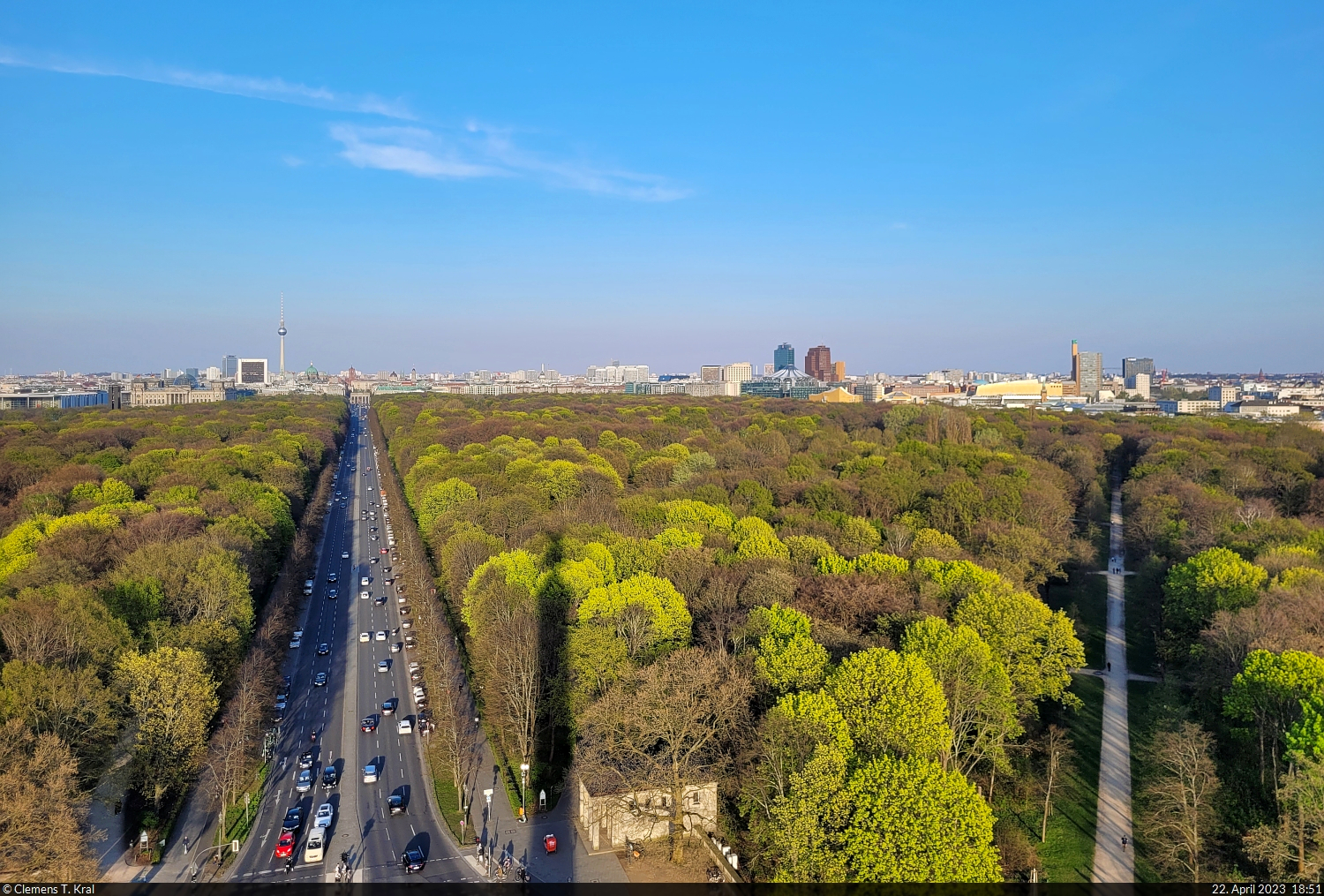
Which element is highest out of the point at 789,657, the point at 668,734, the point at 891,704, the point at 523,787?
the point at 789,657

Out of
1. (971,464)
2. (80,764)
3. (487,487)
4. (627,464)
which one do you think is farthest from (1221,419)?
(80,764)

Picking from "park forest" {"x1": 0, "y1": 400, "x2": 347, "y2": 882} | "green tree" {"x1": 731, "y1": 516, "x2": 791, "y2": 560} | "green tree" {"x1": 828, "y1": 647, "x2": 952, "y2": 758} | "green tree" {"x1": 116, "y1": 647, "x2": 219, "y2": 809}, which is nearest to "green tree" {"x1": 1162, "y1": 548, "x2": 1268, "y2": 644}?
"green tree" {"x1": 731, "y1": 516, "x2": 791, "y2": 560}

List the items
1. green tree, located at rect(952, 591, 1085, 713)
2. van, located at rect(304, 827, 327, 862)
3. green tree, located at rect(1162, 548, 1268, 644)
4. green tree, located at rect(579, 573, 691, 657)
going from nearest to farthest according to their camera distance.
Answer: van, located at rect(304, 827, 327, 862)
green tree, located at rect(952, 591, 1085, 713)
green tree, located at rect(579, 573, 691, 657)
green tree, located at rect(1162, 548, 1268, 644)

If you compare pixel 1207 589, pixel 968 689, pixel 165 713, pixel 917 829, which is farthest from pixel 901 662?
pixel 165 713

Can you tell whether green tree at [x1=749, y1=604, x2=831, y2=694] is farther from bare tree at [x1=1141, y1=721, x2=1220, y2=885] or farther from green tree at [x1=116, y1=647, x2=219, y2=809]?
green tree at [x1=116, y1=647, x2=219, y2=809]

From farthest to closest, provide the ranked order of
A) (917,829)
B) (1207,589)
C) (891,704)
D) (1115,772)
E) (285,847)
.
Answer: (1207,589)
(1115,772)
(285,847)
(891,704)
(917,829)

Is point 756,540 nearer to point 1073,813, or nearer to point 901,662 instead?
point 901,662

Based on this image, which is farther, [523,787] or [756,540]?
[756,540]
